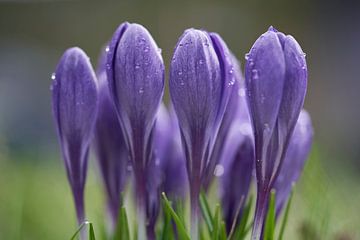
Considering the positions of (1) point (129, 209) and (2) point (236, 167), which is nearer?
(2) point (236, 167)

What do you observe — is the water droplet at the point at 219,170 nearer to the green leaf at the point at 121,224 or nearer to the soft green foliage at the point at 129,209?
the soft green foliage at the point at 129,209

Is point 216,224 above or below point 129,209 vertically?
above

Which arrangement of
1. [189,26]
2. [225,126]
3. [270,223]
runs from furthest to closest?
[189,26], [225,126], [270,223]

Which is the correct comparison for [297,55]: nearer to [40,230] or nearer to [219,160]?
[219,160]

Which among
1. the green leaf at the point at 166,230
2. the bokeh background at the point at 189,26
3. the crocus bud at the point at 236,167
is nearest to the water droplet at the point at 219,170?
the crocus bud at the point at 236,167

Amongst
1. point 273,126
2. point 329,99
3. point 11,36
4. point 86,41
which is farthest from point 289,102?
point 11,36

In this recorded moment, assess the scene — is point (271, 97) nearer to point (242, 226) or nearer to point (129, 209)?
point (242, 226)

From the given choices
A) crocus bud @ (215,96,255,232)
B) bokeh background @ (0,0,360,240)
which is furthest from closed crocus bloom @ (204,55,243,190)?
bokeh background @ (0,0,360,240)

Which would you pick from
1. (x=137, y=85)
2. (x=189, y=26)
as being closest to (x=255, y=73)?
(x=137, y=85)
